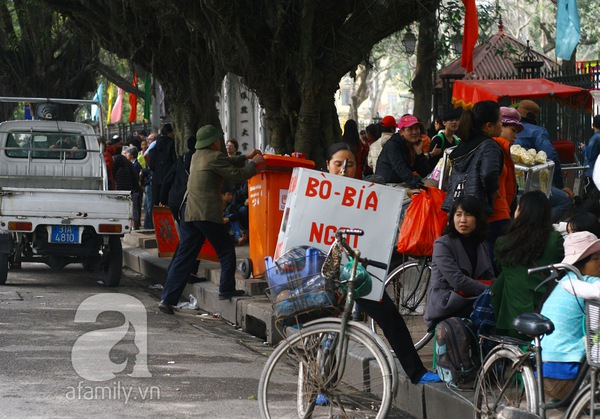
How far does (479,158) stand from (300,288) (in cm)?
255

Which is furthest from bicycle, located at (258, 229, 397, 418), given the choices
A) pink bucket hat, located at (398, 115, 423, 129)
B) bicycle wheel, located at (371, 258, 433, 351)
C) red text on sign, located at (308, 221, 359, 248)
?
pink bucket hat, located at (398, 115, 423, 129)

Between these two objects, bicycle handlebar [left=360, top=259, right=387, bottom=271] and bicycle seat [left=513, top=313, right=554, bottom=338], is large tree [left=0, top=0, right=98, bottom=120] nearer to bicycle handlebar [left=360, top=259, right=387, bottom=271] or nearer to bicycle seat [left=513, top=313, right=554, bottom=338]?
bicycle handlebar [left=360, top=259, right=387, bottom=271]

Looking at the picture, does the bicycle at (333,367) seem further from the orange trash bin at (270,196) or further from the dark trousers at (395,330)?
the orange trash bin at (270,196)

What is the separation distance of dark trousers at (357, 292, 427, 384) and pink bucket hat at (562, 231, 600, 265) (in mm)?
1269

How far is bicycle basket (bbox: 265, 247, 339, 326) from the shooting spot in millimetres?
5586

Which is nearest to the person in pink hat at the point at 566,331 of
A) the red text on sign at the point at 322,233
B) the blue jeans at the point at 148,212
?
the red text on sign at the point at 322,233

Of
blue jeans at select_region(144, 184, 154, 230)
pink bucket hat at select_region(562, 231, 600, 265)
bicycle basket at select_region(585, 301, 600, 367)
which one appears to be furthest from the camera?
blue jeans at select_region(144, 184, 154, 230)

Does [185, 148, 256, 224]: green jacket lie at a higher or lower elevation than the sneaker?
higher

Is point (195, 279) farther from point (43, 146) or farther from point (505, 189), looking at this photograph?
point (505, 189)

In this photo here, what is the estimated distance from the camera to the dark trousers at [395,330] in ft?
20.5

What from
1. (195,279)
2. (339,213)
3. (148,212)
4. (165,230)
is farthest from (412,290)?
(148,212)

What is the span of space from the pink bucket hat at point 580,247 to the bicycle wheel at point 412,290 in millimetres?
2489

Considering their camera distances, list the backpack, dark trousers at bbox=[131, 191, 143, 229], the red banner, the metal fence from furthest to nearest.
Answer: dark trousers at bbox=[131, 191, 143, 229]
the metal fence
the red banner
the backpack

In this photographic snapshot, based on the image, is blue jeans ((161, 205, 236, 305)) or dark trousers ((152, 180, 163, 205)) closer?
blue jeans ((161, 205, 236, 305))
